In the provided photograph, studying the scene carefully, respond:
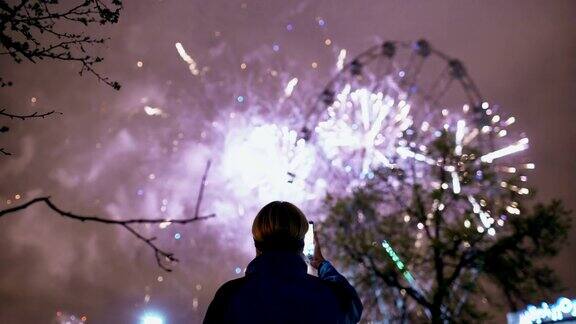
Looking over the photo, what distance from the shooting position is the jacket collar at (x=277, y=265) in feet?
9.49

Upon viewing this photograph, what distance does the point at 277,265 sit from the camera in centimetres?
291

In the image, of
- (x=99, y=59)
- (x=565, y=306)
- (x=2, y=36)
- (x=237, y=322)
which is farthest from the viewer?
(x=565, y=306)

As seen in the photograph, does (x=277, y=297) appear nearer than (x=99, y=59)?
Yes

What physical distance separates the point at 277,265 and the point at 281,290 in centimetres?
16

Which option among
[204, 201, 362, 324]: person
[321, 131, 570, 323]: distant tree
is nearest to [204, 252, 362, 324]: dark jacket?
[204, 201, 362, 324]: person

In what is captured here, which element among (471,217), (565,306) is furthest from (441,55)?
(565,306)

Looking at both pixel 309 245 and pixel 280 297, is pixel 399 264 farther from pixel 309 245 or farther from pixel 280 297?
pixel 280 297

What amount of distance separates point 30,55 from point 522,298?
23.9 metres

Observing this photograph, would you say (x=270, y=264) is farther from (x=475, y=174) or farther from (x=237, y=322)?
(x=475, y=174)

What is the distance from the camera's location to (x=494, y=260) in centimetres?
2356

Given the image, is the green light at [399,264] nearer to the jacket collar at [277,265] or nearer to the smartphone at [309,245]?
the smartphone at [309,245]

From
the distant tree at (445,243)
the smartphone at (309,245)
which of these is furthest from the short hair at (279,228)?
the distant tree at (445,243)

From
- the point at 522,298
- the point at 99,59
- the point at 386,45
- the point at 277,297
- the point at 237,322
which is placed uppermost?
the point at 386,45

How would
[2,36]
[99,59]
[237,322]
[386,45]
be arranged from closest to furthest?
[237,322] < [2,36] < [99,59] < [386,45]
